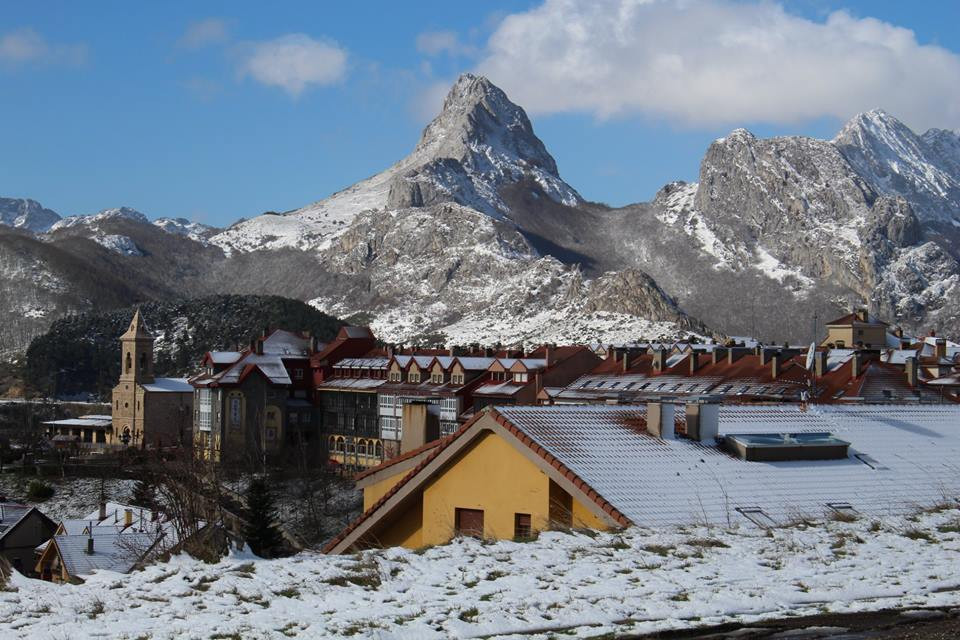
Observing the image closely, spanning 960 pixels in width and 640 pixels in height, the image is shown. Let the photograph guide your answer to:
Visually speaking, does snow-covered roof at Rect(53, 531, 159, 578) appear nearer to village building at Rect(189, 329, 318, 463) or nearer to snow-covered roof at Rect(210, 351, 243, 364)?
village building at Rect(189, 329, 318, 463)

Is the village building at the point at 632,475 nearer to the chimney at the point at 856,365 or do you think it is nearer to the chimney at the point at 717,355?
the chimney at the point at 856,365

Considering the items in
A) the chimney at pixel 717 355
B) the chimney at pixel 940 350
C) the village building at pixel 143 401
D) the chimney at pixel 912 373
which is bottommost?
the village building at pixel 143 401

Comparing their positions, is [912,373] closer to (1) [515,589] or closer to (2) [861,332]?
(2) [861,332]

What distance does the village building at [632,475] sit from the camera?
14.6 m

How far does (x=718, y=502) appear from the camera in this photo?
1473 cm

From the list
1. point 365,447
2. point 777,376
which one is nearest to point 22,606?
point 777,376

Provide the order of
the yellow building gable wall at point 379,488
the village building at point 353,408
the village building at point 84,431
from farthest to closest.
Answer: the village building at point 84,431 < the village building at point 353,408 < the yellow building gable wall at point 379,488

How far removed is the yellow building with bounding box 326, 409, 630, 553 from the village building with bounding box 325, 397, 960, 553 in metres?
0.01

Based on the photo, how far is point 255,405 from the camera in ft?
275

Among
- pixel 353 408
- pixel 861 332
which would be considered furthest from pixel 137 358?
pixel 861 332

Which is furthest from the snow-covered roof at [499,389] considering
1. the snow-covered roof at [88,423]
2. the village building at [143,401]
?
the snow-covered roof at [88,423]

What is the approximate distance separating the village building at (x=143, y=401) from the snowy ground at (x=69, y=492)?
69.6ft

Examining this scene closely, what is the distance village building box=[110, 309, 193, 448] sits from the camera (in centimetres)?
9312

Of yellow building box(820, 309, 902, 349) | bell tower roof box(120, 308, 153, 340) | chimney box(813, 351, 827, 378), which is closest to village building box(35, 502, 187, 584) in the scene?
chimney box(813, 351, 827, 378)
